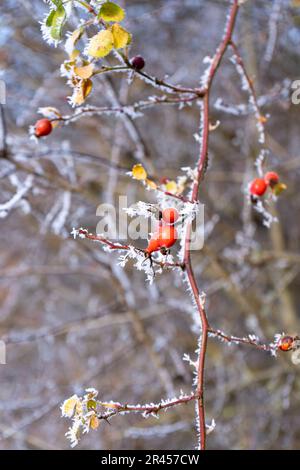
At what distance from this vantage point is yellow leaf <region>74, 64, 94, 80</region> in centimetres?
97

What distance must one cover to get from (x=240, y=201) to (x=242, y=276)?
161 centimetres

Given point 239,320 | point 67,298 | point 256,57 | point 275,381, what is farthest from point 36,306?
point 256,57

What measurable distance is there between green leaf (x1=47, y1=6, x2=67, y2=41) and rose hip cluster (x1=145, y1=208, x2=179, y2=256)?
1.25 ft

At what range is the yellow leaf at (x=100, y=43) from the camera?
0.89 m

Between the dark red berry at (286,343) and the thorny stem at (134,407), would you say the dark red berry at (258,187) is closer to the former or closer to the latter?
the dark red berry at (286,343)

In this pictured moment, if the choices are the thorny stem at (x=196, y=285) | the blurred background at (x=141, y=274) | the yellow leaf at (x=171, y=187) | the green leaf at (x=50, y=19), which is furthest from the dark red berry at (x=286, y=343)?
the blurred background at (x=141, y=274)

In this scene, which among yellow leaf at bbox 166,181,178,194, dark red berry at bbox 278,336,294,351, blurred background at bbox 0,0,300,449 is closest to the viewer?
dark red berry at bbox 278,336,294,351

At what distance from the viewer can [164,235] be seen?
2.93 ft

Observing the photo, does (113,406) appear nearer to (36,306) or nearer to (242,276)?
(242,276)

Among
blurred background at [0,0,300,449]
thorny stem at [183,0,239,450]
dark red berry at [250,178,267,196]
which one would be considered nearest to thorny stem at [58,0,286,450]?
thorny stem at [183,0,239,450]

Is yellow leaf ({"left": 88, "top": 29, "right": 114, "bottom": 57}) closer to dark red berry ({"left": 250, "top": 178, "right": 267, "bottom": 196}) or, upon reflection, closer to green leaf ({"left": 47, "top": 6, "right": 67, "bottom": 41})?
green leaf ({"left": 47, "top": 6, "right": 67, "bottom": 41})

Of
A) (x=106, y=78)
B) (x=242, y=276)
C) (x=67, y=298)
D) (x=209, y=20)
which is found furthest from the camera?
(x=67, y=298)

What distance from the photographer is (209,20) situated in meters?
3.02

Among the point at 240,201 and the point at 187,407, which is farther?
the point at 240,201
